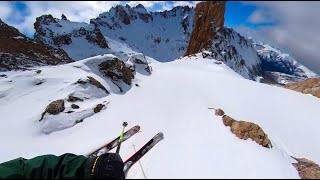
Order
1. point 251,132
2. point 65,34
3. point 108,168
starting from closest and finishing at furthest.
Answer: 1. point 108,168
2. point 251,132
3. point 65,34

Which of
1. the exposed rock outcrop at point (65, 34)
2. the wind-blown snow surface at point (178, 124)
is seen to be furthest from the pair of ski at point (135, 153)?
the exposed rock outcrop at point (65, 34)

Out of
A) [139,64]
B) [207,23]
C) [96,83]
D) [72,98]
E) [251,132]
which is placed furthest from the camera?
[207,23]

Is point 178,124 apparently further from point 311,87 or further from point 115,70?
point 311,87

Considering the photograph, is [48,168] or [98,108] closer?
[48,168]

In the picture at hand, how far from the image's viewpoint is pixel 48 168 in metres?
5.26

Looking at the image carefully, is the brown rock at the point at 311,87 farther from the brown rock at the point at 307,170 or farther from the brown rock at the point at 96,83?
the brown rock at the point at 307,170

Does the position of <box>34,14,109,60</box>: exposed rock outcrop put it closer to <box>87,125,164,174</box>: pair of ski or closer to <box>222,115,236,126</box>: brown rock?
<box>87,125,164,174</box>: pair of ski

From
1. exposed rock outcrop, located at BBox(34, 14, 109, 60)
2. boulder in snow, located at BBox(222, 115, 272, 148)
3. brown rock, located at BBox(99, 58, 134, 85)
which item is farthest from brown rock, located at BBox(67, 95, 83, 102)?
exposed rock outcrop, located at BBox(34, 14, 109, 60)

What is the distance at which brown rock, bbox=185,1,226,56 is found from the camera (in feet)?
259

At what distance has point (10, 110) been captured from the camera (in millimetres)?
14727

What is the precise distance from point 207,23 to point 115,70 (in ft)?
209

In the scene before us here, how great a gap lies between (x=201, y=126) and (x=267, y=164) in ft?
11.9

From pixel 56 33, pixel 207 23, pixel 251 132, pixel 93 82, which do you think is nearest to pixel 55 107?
pixel 93 82

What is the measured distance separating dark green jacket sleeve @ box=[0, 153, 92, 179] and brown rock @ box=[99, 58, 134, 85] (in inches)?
611
